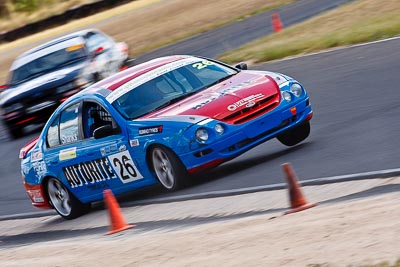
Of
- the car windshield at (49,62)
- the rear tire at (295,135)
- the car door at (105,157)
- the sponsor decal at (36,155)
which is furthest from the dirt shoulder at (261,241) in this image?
the car windshield at (49,62)

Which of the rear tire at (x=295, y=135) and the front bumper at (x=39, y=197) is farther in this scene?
the front bumper at (x=39, y=197)

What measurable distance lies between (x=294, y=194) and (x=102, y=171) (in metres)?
3.79

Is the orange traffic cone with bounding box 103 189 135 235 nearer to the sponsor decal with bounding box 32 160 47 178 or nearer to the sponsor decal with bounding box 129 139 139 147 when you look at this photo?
the sponsor decal with bounding box 129 139 139 147

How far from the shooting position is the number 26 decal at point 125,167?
11.6 meters

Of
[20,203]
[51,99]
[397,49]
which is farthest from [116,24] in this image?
[20,203]

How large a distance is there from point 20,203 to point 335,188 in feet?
20.0

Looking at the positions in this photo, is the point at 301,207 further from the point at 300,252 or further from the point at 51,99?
the point at 51,99

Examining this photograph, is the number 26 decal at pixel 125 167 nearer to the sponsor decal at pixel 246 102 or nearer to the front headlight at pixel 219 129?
the front headlight at pixel 219 129

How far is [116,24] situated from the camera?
142ft

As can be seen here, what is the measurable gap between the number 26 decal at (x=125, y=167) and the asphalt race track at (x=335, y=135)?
0.39 meters

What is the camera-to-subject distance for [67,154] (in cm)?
1246

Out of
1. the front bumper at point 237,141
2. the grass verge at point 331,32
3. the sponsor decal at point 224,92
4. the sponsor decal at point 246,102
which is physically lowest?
the grass verge at point 331,32

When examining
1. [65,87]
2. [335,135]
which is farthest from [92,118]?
[65,87]

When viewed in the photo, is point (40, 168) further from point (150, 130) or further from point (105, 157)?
point (150, 130)
